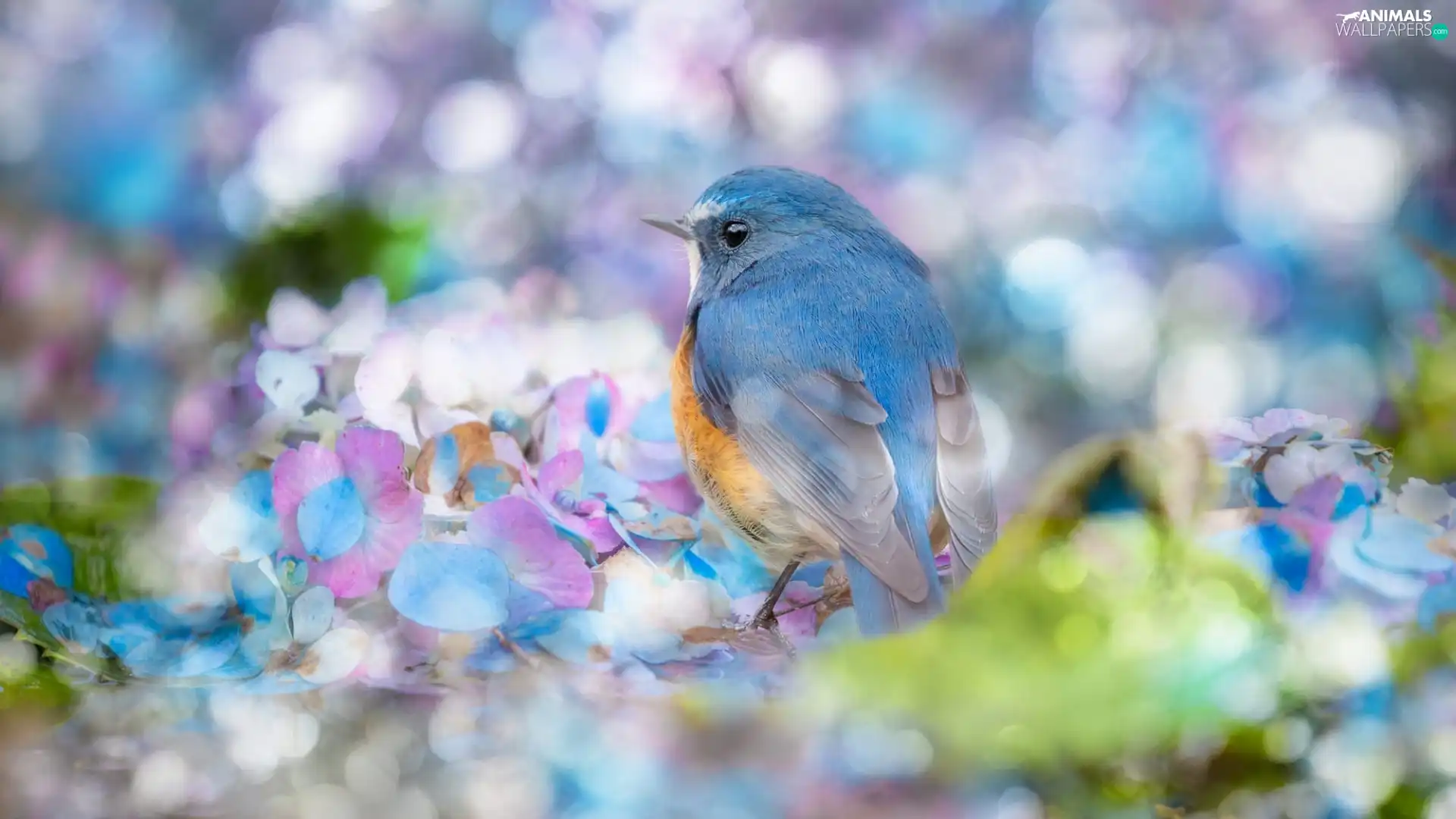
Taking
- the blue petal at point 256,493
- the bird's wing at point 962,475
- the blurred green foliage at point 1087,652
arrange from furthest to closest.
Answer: the blue petal at point 256,493 < the bird's wing at point 962,475 < the blurred green foliage at point 1087,652

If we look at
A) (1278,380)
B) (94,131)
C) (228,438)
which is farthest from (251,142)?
(1278,380)

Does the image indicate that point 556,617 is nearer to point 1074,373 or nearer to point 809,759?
point 809,759

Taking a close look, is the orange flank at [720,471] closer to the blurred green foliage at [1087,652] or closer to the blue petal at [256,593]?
the blurred green foliage at [1087,652]

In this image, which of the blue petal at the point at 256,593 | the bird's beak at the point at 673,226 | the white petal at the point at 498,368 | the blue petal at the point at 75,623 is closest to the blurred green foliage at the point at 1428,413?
the bird's beak at the point at 673,226

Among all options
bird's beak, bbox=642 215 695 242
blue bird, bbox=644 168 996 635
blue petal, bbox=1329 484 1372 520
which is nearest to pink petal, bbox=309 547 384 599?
blue bird, bbox=644 168 996 635

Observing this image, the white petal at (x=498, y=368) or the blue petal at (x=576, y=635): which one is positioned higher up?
the white petal at (x=498, y=368)

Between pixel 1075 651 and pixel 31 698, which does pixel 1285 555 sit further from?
pixel 31 698

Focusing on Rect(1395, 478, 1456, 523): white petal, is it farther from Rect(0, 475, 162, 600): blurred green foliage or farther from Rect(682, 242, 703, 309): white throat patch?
Rect(0, 475, 162, 600): blurred green foliage
